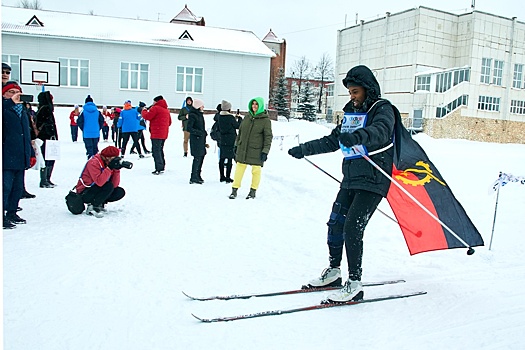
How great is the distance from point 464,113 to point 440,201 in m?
36.2

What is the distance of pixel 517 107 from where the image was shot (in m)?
39.9

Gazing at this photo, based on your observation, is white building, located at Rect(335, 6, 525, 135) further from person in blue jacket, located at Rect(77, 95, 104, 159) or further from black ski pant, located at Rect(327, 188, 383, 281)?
black ski pant, located at Rect(327, 188, 383, 281)

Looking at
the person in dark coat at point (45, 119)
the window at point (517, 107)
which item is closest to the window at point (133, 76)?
the person in dark coat at point (45, 119)

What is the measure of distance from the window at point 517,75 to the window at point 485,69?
129 inches

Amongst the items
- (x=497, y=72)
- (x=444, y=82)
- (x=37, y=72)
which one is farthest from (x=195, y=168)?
(x=497, y=72)

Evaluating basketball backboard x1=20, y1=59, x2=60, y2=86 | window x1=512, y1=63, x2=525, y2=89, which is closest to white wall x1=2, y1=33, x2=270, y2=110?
basketball backboard x1=20, y1=59, x2=60, y2=86

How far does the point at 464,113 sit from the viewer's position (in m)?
37.3

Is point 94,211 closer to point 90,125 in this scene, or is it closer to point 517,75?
point 90,125

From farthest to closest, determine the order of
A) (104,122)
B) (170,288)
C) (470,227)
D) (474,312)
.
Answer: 1. (104,122)
2. (470,227)
3. (170,288)
4. (474,312)

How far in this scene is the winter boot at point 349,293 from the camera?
3.79 meters

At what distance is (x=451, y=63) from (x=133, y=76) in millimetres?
25446

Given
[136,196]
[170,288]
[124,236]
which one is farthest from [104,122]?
[170,288]

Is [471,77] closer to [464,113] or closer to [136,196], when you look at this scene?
[464,113]

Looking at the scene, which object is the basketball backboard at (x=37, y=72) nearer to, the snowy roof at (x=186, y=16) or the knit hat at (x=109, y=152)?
the knit hat at (x=109, y=152)
